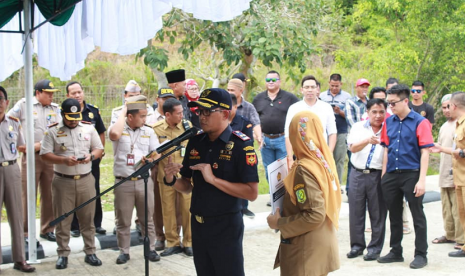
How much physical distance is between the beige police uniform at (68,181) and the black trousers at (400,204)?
135 inches

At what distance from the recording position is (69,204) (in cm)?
630

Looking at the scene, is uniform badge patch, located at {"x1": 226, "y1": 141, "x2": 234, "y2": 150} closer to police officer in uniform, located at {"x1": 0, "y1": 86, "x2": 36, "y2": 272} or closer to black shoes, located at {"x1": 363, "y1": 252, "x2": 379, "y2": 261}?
police officer in uniform, located at {"x1": 0, "y1": 86, "x2": 36, "y2": 272}

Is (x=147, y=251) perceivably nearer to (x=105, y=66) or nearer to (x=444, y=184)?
(x=444, y=184)

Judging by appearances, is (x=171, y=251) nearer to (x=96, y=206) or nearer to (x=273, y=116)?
(x=96, y=206)

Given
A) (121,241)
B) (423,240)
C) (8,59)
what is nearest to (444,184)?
(423,240)

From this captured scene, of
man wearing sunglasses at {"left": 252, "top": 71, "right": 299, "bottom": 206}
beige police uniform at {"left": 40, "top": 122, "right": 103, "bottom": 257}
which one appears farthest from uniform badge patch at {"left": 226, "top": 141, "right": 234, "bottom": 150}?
man wearing sunglasses at {"left": 252, "top": 71, "right": 299, "bottom": 206}

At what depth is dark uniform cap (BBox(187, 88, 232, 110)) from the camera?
4.05 meters

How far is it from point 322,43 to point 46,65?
1398 centimetres

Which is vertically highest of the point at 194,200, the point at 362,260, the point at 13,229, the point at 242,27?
the point at 242,27

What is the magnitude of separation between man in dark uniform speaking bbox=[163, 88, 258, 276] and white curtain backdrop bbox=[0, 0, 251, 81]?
2213 mm

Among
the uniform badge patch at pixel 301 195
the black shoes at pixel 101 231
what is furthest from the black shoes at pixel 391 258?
the black shoes at pixel 101 231

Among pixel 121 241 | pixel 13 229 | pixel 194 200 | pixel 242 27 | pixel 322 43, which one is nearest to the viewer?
pixel 194 200

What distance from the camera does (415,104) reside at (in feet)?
31.3

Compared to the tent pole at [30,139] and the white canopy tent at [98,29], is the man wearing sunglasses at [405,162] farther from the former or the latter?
the tent pole at [30,139]
